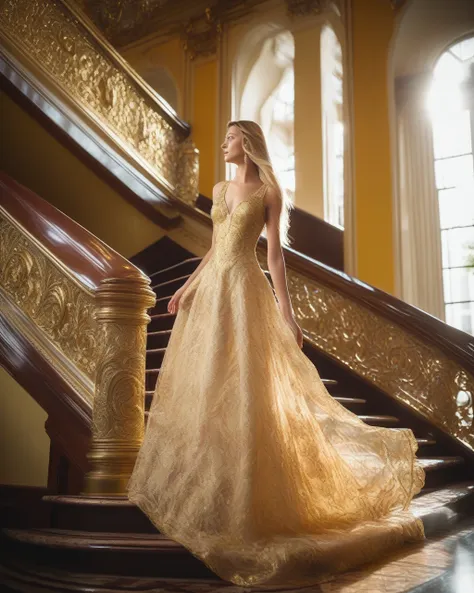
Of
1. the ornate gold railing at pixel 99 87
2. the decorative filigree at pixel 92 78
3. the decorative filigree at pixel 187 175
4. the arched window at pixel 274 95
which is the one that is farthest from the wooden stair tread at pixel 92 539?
the arched window at pixel 274 95

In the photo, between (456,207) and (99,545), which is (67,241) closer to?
(99,545)

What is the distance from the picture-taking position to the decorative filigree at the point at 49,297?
328cm

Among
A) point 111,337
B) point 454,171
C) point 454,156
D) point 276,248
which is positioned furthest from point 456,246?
point 111,337

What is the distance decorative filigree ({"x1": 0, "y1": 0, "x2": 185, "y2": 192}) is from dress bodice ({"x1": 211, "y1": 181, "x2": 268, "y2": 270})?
12.7ft

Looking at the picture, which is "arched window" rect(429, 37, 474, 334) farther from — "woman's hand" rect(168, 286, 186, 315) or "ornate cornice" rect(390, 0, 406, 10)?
"woman's hand" rect(168, 286, 186, 315)

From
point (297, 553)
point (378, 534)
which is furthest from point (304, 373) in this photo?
point (297, 553)

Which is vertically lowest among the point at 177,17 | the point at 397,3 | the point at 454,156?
the point at 454,156

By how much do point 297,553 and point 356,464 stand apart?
3.16 ft

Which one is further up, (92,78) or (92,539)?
(92,78)

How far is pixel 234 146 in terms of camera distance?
3135 mm

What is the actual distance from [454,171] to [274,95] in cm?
316

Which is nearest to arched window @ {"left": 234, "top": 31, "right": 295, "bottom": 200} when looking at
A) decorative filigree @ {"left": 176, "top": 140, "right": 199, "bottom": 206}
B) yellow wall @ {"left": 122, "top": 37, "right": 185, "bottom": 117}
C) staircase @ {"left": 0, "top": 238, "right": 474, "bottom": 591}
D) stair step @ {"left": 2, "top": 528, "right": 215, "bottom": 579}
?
yellow wall @ {"left": 122, "top": 37, "right": 185, "bottom": 117}

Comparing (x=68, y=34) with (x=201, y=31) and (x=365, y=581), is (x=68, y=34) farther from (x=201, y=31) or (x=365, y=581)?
(x=365, y=581)

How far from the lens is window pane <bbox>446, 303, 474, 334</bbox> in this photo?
857 centimetres
